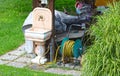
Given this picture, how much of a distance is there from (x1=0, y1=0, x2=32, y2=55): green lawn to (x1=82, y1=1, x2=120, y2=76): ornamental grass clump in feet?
11.3

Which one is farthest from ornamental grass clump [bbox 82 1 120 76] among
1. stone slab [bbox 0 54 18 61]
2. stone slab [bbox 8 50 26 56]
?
stone slab [bbox 8 50 26 56]

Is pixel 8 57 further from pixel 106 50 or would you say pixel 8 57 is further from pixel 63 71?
pixel 106 50

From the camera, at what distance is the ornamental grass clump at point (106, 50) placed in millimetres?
5902

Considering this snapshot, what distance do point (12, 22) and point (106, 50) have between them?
6.51 m

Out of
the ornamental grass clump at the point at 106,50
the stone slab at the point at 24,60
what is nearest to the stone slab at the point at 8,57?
the stone slab at the point at 24,60

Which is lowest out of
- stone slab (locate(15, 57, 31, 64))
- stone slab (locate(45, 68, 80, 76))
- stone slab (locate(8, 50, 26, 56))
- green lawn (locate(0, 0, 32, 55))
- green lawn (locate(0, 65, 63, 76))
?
stone slab (locate(45, 68, 80, 76))

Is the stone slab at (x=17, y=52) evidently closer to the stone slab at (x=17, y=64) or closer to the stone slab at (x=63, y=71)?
the stone slab at (x=17, y=64)

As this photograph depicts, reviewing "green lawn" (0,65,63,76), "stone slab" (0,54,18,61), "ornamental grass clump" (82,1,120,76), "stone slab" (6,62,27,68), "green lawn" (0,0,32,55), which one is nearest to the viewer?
"ornamental grass clump" (82,1,120,76)

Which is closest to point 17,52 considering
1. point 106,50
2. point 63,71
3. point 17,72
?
point 17,72

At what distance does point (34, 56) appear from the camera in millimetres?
8719

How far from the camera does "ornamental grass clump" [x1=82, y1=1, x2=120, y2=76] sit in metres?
5.90

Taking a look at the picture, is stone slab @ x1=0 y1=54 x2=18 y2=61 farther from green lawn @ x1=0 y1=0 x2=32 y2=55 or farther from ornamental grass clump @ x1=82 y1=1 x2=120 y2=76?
ornamental grass clump @ x1=82 y1=1 x2=120 y2=76

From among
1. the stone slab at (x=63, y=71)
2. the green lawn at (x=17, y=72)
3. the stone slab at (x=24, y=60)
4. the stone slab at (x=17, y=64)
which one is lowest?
the stone slab at (x=63, y=71)

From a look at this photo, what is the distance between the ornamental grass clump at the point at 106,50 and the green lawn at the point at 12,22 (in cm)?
344
